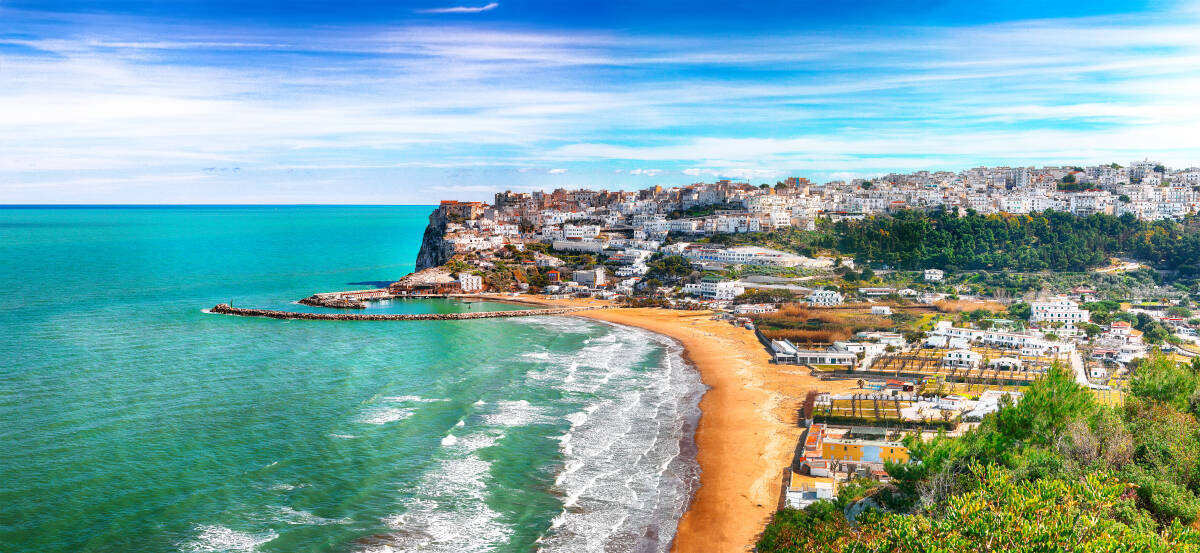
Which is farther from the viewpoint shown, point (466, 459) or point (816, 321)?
point (816, 321)

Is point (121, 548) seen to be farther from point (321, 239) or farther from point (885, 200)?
point (321, 239)

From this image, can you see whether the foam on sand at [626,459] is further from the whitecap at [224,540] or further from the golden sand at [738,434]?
the whitecap at [224,540]

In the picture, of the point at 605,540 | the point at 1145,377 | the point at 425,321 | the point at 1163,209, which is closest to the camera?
the point at 605,540

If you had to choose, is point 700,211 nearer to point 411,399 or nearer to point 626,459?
point 411,399

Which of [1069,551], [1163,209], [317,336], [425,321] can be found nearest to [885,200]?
[1163,209]

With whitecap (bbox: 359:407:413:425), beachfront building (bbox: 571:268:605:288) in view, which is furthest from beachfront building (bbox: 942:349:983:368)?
beachfront building (bbox: 571:268:605:288)

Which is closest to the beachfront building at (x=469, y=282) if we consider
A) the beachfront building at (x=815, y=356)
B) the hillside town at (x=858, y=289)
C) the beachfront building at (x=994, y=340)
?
the hillside town at (x=858, y=289)
